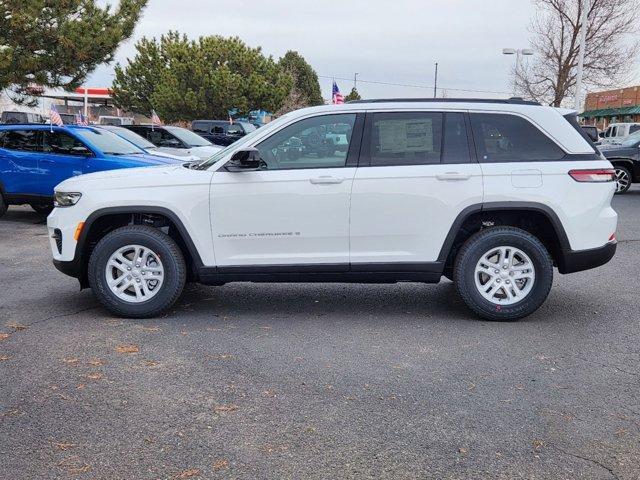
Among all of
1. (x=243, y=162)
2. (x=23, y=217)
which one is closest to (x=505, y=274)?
(x=243, y=162)

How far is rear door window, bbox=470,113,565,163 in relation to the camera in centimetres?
594

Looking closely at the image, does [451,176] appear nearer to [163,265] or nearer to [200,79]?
[163,265]

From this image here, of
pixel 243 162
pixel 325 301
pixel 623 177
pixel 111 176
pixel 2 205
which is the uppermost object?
pixel 243 162

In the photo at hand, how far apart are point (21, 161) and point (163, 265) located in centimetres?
739

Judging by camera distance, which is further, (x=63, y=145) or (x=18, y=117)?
(x=18, y=117)

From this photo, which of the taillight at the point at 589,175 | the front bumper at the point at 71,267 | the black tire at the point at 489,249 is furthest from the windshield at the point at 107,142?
the taillight at the point at 589,175

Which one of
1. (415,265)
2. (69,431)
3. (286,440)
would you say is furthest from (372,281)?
(69,431)

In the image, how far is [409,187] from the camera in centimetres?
581

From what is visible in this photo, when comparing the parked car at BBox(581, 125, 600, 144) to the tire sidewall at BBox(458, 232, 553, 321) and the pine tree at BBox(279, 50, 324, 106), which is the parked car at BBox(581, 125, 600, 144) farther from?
the pine tree at BBox(279, 50, 324, 106)

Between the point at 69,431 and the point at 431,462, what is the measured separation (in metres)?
1.95

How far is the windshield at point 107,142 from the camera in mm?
12234

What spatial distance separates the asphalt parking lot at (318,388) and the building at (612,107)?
42087mm

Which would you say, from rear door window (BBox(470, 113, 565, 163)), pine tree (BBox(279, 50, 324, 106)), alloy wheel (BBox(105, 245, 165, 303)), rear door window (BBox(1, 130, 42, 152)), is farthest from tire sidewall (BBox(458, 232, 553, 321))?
pine tree (BBox(279, 50, 324, 106))

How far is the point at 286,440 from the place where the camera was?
12.1 ft
